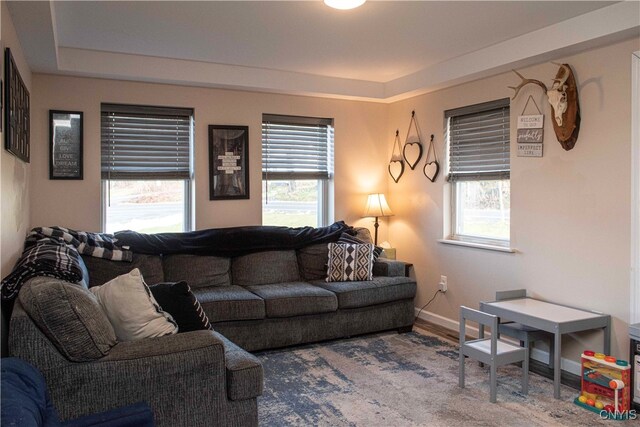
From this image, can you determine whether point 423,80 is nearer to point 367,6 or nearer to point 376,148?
point 376,148

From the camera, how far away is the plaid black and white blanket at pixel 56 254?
7.43ft

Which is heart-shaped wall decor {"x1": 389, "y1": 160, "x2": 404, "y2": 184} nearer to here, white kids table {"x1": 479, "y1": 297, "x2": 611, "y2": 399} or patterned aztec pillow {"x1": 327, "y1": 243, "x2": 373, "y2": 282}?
patterned aztec pillow {"x1": 327, "y1": 243, "x2": 373, "y2": 282}

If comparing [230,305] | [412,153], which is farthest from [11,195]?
[412,153]

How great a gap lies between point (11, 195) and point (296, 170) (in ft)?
9.50

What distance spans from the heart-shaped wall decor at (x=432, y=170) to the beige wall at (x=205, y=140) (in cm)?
68

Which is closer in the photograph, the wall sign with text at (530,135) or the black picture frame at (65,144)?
the wall sign with text at (530,135)

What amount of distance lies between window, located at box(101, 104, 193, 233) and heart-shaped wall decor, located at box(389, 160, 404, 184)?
2.14 meters

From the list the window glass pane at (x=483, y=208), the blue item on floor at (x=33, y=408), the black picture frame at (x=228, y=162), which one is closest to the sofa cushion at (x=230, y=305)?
the black picture frame at (x=228, y=162)

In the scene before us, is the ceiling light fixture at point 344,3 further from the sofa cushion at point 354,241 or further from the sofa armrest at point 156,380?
the sofa cushion at point 354,241

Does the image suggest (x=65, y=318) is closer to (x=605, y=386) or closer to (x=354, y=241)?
(x=605, y=386)

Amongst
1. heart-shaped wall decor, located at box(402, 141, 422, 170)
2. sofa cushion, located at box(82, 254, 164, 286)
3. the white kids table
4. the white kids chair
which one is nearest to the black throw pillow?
sofa cushion, located at box(82, 254, 164, 286)

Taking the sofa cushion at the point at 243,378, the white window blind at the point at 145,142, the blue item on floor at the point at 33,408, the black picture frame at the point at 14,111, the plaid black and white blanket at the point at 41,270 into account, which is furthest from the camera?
A: the white window blind at the point at 145,142

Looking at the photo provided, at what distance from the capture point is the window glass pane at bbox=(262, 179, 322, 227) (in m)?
5.12

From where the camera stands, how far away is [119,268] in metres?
3.98
